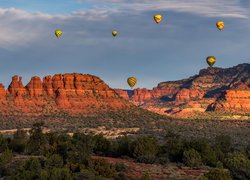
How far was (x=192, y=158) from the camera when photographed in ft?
122

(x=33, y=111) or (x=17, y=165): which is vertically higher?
(x=33, y=111)

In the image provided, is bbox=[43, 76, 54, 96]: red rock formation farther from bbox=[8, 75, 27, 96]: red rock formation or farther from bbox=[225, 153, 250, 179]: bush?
bbox=[225, 153, 250, 179]: bush

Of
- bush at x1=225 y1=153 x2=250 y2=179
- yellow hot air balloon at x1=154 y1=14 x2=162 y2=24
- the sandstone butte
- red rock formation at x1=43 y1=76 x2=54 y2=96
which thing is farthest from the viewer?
red rock formation at x1=43 y1=76 x2=54 y2=96

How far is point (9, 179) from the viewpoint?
93.8 ft

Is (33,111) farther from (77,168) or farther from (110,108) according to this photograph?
(77,168)

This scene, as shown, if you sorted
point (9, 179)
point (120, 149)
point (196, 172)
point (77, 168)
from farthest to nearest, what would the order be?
1. point (120, 149)
2. point (196, 172)
3. point (77, 168)
4. point (9, 179)

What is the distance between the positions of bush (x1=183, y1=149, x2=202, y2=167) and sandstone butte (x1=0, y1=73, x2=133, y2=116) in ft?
384

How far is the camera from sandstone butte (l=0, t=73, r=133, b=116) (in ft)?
516

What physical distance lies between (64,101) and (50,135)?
11788 cm

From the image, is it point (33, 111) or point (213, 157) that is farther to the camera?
point (33, 111)

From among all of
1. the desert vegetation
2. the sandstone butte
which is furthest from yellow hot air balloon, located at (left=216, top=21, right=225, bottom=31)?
the sandstone butte

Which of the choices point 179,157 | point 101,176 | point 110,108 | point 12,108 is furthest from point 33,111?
point 101,176

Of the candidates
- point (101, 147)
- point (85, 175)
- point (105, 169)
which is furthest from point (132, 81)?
point (85, 175)

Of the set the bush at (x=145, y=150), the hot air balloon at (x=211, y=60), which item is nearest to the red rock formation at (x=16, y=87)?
the hot air balloon at (x=211, y=60)
